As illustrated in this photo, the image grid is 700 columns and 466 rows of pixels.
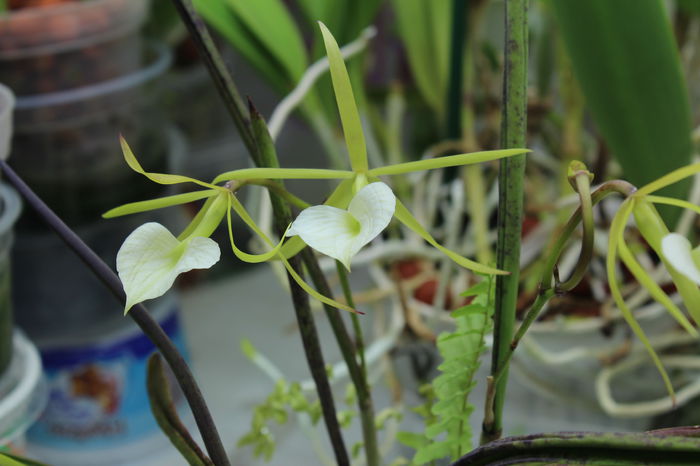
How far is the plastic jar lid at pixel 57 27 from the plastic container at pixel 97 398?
227 millimetres

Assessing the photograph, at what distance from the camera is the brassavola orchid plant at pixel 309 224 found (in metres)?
0.17

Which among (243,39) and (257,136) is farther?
(243,39)

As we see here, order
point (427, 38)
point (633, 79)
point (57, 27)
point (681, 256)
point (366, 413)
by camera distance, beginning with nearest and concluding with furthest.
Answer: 1. point (681, 256)
2. point (366, 413)
3. point (633, 79)
4. point (57, 27)
5. point (427, 38)

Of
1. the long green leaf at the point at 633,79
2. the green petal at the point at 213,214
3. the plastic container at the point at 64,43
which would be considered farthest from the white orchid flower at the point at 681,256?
the plastic container at the point at 64,43

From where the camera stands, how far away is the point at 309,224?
177 mm

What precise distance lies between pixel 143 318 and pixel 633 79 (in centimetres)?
30

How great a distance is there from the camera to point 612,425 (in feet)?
1.87

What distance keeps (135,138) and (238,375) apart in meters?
0.24

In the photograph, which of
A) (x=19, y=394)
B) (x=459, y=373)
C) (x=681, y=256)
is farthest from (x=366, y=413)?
(x=19, y=394)

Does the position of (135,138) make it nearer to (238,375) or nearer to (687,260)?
(238,375)

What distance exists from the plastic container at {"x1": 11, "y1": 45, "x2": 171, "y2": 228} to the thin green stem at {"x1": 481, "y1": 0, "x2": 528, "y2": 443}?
419mm

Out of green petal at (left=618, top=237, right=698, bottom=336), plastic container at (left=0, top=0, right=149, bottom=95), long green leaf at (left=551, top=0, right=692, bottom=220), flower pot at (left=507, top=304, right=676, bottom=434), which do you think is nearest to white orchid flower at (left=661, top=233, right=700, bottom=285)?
green petal at (left=618, top=237, right=698, bottom=336)

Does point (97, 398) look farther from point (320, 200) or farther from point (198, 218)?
point (198, 218)

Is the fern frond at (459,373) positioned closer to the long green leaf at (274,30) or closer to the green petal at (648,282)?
the green petal at (648,282)
